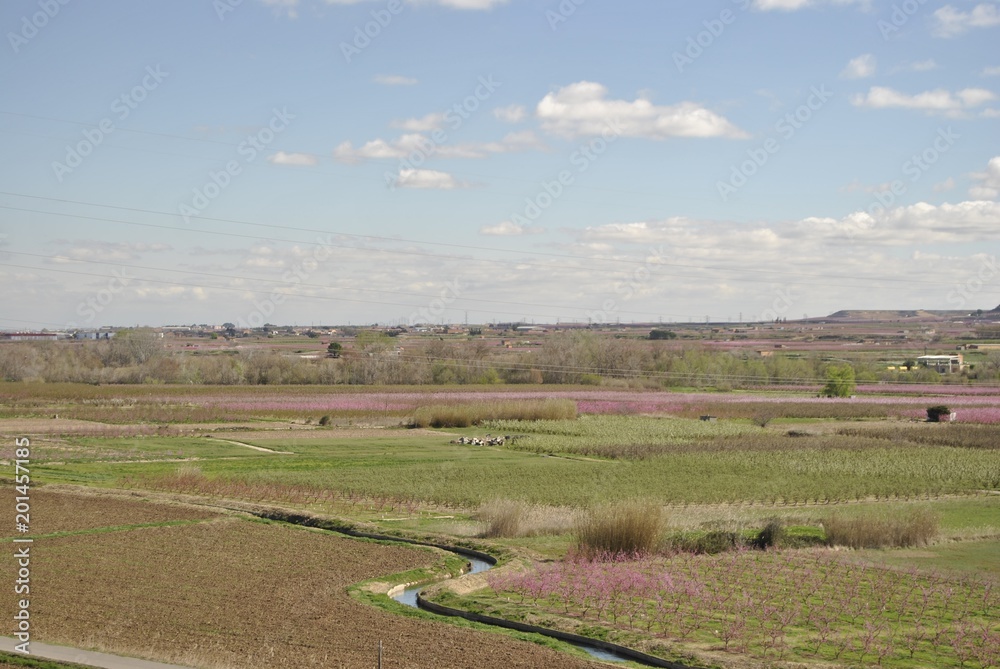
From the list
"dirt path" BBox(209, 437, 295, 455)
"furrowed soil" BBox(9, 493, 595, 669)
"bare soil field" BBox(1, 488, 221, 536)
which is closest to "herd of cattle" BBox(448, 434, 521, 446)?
"dirt path" BBox(209, 437, 295, 455)

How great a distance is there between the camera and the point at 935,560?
2308 cm

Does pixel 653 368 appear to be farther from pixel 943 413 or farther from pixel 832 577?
pixel 832 577

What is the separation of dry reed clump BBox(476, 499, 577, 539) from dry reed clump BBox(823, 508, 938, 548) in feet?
20.9

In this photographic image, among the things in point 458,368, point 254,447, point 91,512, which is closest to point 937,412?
point 254,447

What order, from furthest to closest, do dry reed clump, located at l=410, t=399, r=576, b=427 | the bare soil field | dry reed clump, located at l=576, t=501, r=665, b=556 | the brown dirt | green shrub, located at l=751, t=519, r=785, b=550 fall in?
dry reed clump, located at l=410, t=399, r=576, b=427 < the brown dirt < the bare soil field < green shrub, located at l=751, t=519, r=785, b=550 < dry reed clump, located at l=576, t=501, r=665, b=556

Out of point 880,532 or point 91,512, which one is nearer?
point 880,532

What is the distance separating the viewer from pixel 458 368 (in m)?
99.7

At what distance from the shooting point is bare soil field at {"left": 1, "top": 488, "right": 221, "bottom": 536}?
25.1m

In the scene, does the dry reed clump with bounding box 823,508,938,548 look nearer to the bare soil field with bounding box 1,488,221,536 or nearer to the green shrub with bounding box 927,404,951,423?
the bare soil field with bounding box 1,488,221,536

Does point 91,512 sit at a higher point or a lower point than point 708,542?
higher

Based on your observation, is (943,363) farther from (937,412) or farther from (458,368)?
(937,412)

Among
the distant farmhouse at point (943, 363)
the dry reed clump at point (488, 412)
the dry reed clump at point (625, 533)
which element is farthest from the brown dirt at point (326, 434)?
the distant farmhouse at point (943, 363)

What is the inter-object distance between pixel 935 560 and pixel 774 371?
76.1 meters

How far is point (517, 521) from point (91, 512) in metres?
11.2
